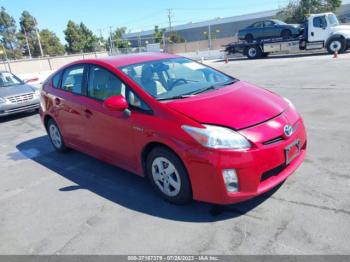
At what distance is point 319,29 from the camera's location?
65.2 feet

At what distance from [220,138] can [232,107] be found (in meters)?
0.51

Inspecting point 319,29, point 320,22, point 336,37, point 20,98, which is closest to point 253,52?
point 319,29

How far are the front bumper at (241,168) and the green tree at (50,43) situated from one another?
7784cm

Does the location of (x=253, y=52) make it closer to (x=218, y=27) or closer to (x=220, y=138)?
(x=220, y=138)

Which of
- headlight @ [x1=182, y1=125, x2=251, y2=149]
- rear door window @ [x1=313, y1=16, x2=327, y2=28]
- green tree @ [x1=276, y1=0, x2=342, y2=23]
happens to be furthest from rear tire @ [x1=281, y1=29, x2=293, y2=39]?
headlight @ [x1=182, y1=125, x2=251, y2=149]

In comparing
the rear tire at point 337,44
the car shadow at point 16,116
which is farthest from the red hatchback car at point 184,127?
the rear tire at point 337,44

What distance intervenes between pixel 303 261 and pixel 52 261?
215cm

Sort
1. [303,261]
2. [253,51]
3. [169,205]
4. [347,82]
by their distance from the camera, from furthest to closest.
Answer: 1. [253,51]
2. [347,82]
3. [169,205]
4. [303,261]

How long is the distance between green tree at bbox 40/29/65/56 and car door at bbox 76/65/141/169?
75.9 metres

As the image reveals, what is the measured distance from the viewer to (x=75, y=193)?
420cm

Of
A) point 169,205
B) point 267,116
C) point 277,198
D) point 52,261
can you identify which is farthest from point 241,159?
point 52,261

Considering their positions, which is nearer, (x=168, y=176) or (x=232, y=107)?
(x=232, y=107)

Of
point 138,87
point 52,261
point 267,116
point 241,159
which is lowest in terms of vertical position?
point 52,261

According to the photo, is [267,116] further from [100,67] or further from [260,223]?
[100,67]
